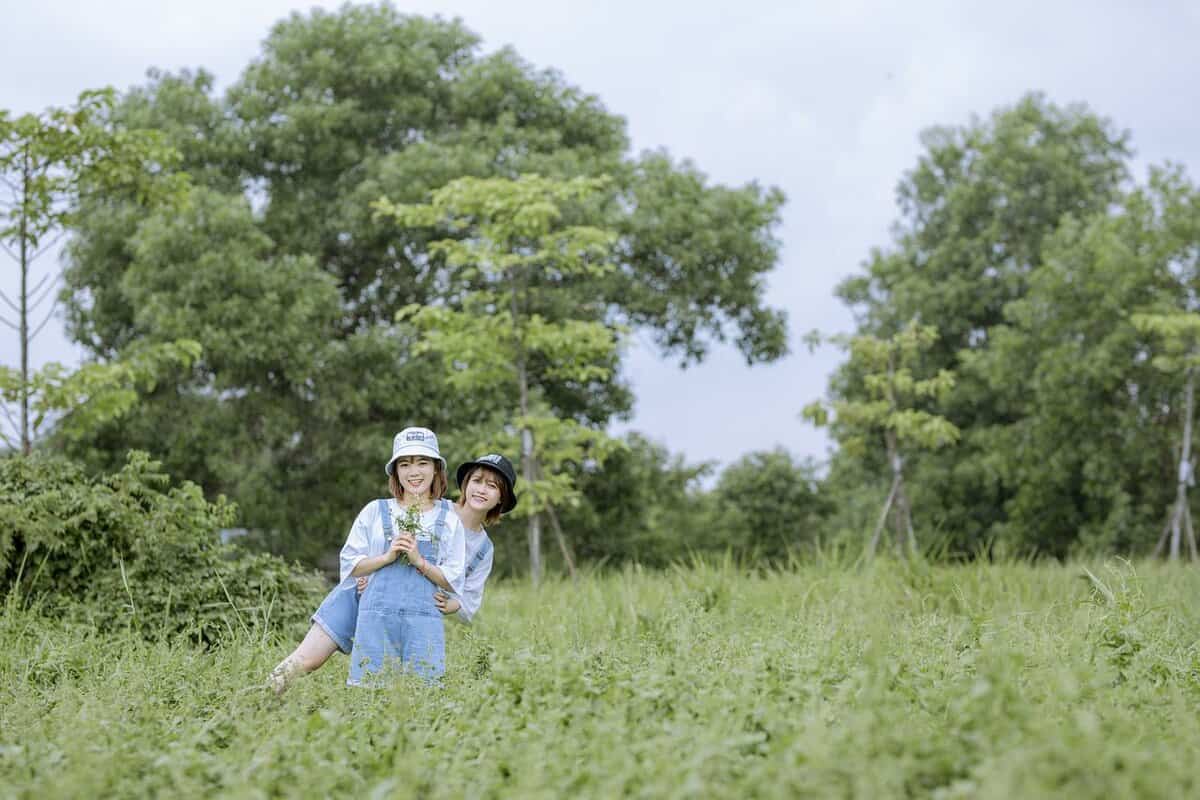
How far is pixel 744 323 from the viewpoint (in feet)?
74.2

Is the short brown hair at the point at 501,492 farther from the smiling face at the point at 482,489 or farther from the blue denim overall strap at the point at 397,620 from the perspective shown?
the blue denim overall strap at the point at 397,620

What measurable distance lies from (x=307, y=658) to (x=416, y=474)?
3.12 ft

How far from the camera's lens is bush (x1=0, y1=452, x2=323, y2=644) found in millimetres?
7688

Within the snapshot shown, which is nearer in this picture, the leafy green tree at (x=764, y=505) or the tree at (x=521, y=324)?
the tree at (x=521, y=324)

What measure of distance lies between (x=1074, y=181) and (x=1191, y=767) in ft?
85.0

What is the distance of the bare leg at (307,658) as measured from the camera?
5504 millimetres

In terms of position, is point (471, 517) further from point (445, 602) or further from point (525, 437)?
point (525, 437)

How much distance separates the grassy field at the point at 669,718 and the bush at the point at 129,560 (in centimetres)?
80

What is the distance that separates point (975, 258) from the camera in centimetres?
2703

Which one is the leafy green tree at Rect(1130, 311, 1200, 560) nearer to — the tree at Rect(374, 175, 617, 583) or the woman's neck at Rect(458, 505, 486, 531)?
the tree at Rect(374, 175, 617, 583)

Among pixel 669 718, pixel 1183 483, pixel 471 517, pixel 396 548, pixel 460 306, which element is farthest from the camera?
pixel 460 306

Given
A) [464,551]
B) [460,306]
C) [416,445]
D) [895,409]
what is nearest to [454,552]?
[464,551]

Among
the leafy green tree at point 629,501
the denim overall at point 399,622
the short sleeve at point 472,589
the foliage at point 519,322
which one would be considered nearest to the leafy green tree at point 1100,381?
the leafy green tree at point 629,501

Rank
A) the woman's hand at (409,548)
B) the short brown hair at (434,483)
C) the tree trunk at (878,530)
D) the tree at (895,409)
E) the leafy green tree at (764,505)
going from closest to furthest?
1. the woman's hand at (409,548)
2. the short brown hair at (434,483)
3. the tree trunk at (878,530)
4. the tree at (895,409)
5. the leafy green tree at (764,505)
